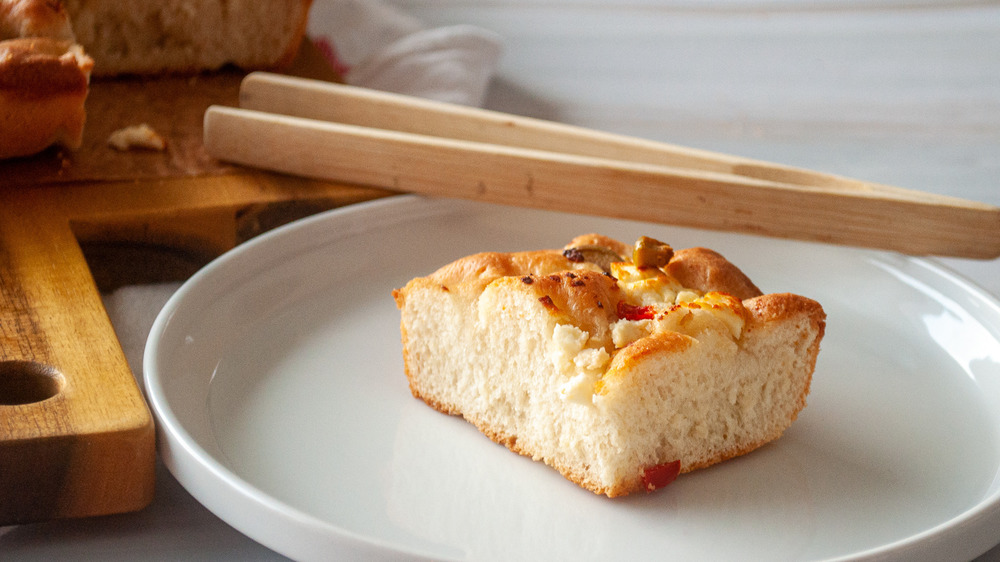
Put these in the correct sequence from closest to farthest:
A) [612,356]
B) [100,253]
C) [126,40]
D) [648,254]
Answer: [612,356] < [648,254] < [100,253] < [126,40]

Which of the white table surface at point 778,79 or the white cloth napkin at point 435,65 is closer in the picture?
the white cloth napkin at point 435,65

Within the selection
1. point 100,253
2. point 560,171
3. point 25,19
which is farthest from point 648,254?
point 25,19

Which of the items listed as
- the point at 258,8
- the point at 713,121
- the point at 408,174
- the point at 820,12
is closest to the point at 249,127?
the point at 408,174

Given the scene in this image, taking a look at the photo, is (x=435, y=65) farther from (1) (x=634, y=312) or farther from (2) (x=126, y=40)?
(1) (x=634, y=312)

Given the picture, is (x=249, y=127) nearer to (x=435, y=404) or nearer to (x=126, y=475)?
(x=435, y=404)

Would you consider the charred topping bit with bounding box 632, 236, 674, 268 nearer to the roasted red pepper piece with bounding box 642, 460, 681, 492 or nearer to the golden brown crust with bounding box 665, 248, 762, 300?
the golden brown crust with bounding box 665, 248, 762, 300

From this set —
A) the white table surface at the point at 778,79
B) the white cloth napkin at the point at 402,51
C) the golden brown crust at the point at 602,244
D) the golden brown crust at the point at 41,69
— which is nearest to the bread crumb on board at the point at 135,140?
the golden brown crust at the point at 41,69

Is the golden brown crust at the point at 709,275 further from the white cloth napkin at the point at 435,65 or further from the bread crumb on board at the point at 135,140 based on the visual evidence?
the white cloth napkin at the point at 435,65
